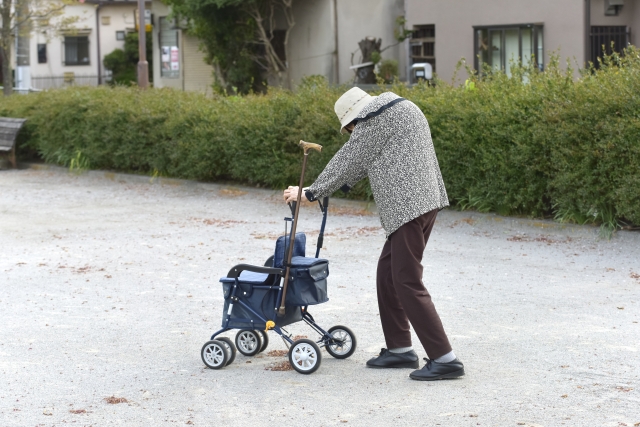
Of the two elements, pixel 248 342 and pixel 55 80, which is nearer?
pixel 248 342

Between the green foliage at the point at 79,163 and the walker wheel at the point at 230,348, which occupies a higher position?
the green foliage at the point at 79,163

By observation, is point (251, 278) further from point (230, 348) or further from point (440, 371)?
point (440, 371)

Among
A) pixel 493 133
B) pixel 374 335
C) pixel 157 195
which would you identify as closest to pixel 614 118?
pixel 493 133

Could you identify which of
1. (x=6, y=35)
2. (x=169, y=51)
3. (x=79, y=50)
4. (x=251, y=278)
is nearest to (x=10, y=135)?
(x=6, y=35)

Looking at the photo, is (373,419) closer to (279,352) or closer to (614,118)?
(279,352)

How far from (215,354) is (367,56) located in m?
21.8

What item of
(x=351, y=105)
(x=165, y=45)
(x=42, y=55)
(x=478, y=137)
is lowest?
(x=478, y=137)

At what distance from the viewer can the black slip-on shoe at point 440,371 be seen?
18.3 ft

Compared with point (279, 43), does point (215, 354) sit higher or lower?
lower

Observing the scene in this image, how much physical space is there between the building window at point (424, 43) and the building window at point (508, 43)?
1881 mm

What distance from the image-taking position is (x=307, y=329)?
6.94m

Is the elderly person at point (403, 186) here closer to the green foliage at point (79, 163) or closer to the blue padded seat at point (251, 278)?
the blue padded seat at point (251, 278)

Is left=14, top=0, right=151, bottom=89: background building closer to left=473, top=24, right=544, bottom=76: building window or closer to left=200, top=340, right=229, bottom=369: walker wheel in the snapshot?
left=473, top=24, right=544, bottom=76: building window

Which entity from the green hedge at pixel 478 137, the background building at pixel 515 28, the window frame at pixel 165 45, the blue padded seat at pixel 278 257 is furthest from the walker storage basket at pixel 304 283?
the window frame at pixel 165 45
